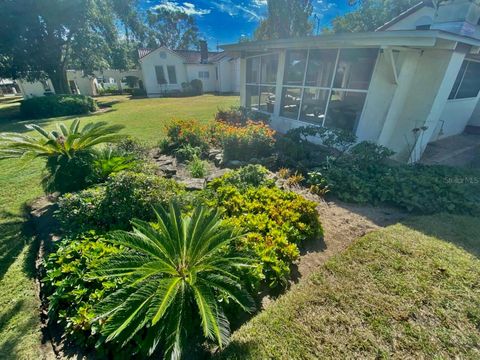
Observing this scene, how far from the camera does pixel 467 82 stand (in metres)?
7.61

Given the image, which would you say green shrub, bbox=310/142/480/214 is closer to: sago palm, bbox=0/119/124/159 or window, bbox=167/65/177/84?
sago palm, bbox=0/119/124/159

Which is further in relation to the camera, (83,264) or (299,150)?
(299,150)

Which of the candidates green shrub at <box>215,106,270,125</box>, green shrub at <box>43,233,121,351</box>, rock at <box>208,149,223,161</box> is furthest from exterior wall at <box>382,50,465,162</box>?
green shrub at <box>43,233,121,351</box>

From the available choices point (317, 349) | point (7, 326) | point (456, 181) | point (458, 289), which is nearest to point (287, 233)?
point (317, 349)

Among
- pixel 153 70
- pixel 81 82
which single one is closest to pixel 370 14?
pixel 153 70

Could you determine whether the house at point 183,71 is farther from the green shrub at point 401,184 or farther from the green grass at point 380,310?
the green grass at point 380,310

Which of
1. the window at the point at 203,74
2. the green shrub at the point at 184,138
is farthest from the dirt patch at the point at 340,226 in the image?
the window at the point at 203,74

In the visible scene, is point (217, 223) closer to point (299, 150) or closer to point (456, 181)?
point (299, 150)

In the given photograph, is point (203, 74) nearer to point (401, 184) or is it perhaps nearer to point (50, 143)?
point (50, 143)

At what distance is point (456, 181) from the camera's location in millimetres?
4734

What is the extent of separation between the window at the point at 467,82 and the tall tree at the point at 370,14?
72.1ft

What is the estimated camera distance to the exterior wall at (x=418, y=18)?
30.1ft

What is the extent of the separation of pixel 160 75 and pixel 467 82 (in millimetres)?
24843

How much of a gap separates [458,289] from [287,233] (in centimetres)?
200
